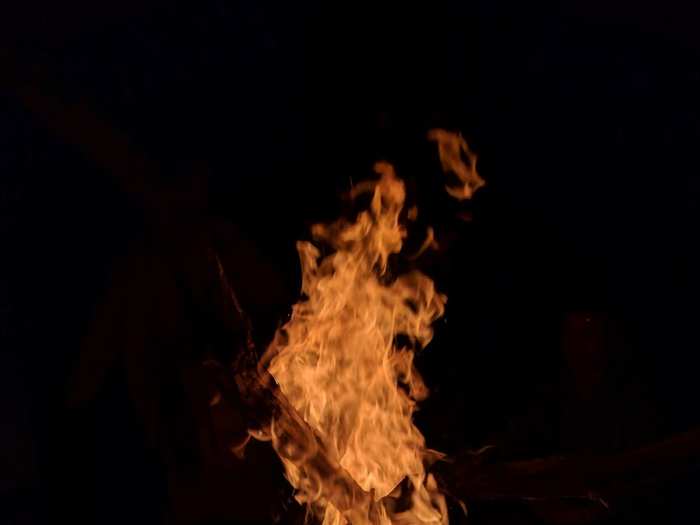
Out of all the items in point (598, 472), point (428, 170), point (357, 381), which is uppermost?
point (428, 170)

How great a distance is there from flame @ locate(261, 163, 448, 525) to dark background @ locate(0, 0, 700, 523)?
35 cm

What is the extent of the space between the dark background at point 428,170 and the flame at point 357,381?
0.35 m

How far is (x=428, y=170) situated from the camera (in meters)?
3.61

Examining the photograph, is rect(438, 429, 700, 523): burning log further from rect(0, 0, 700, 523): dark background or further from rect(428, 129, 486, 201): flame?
rect(428, 129, 486, 201): flame

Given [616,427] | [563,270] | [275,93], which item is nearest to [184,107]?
[275,93]

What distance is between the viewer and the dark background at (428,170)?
3.39 m

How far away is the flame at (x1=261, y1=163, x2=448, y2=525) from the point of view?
2.45 m

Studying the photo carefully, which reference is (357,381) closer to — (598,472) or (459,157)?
(598,472)

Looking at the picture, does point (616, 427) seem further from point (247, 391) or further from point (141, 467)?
point (141, 467)

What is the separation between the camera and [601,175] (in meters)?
3.45

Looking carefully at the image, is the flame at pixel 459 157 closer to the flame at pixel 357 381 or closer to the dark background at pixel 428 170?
the dark background at pixel 428 170

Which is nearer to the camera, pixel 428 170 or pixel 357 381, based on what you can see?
pixel 357 381

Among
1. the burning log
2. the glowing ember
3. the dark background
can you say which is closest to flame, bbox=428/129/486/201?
the dark background

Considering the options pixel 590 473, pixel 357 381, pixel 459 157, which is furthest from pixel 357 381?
pixel 459 157
